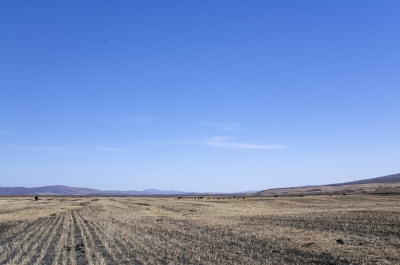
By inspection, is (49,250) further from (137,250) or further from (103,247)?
(137,250)

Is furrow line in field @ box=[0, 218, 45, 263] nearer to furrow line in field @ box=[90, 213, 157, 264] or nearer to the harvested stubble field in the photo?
the harvested stubble field

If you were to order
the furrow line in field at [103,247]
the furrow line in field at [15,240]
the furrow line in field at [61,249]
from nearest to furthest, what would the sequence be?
the furrow line in field at [103,247]
the furrow line in field at [61,249]
the furrow line in field at [15,240]

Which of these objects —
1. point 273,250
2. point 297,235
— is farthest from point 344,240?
point 273,250

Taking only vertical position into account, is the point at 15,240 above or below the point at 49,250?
above

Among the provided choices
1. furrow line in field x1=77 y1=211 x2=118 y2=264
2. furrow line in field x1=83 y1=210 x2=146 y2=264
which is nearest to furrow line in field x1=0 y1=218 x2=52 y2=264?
furrow line in field x1=77 y1=211 x2=118 y2=264

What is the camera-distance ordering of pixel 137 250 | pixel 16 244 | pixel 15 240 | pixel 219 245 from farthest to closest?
pixel 15 240
pixel 16 244
pixel 219 245
pixel 137 250

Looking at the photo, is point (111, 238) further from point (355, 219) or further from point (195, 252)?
point (355, 219)

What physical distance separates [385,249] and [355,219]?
13.7 metres

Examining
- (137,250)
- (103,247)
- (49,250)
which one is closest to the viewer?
(137,250)

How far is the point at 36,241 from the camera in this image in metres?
24.2

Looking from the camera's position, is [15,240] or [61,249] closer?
[61,249]

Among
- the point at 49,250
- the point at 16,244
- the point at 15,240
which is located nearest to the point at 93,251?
the point at 49,250

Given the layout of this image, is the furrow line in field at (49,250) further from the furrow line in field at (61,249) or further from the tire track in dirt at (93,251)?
the tire track in dirt at (93,251)

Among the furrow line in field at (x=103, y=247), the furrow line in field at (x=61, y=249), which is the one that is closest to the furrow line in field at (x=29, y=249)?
the furrow line in field at (x=61, y=249)
